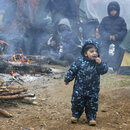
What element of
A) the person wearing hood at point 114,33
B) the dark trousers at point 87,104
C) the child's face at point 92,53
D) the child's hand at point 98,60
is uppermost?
the person wearing hood at point 114,33

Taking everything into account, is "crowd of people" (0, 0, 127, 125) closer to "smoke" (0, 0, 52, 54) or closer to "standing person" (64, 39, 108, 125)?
"smoke" (0, 0, 52, 54)

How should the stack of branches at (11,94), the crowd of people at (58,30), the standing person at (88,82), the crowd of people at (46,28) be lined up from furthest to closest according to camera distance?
the crowd of people at (46,28)
the crowd of people at (58,30)
the stack of branches at (11,94)
the standing person at (88,82)

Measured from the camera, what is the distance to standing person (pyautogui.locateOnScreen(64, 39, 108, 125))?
2.92 m

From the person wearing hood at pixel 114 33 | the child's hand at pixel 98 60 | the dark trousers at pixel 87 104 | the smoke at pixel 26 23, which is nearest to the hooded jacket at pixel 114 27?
the person wearing hood at pixel 114 33

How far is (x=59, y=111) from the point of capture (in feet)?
11.8

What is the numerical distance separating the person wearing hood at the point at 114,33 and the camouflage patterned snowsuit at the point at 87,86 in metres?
4.74

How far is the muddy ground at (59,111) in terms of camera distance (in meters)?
2.80

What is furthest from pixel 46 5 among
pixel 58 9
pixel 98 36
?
pixel 98 36

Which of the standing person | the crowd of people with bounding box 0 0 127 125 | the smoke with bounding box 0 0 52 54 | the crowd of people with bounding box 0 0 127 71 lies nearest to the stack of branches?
the standing person

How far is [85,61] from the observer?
3.02 m

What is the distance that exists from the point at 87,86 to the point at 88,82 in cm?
6

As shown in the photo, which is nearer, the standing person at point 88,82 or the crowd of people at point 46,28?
Result: the standing person at point 88,82

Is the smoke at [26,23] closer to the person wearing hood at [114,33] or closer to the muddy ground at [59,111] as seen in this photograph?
the person wearing hood at [114,33]

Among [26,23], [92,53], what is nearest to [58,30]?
[26,23]
